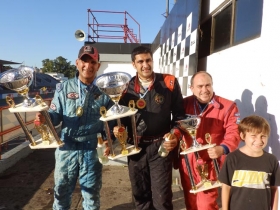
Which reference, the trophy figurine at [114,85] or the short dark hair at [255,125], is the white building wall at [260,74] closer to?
the short dark hair at [255,125]

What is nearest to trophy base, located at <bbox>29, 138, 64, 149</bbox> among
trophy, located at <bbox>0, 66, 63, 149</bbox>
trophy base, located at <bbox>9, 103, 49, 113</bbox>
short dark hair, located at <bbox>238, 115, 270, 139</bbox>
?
trophy, located at <bbox>0, 66, 63, 149</bbox>

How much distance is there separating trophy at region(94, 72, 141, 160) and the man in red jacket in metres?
0.56

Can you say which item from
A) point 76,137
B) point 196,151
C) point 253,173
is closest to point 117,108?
point 76,137

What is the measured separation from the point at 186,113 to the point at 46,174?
3.01 metres

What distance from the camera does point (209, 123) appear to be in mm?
2129

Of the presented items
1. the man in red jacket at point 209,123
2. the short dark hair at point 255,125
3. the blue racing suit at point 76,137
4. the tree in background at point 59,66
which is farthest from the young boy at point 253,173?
the tree in background at point 59,66

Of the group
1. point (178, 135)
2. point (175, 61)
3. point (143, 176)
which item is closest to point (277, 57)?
point (178, 135)

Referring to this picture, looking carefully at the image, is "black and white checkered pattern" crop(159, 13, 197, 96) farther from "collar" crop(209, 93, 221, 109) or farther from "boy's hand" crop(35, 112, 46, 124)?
"boy's hand" crop(35, 112, 46, 124)

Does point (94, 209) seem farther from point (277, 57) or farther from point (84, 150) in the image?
point (277, 57)

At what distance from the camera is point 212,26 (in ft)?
11.6

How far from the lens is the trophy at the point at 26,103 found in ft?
6.46

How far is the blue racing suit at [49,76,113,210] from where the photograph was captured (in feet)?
7.56

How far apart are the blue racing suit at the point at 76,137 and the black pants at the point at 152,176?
391 millimetres

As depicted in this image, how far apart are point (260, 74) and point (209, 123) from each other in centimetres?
59
